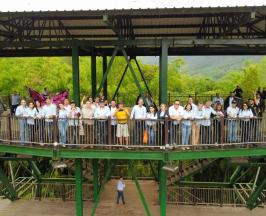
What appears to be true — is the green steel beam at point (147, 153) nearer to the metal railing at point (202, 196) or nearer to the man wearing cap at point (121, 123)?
the man wearing cap at point (121, 123)

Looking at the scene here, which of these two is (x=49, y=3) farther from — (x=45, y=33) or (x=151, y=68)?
(x=151, y=68)

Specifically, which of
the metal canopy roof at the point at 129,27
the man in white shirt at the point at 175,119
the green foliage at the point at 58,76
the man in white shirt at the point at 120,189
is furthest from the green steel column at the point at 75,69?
the green foliage at the point at 58,76

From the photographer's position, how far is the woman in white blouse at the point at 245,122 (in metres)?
14.7

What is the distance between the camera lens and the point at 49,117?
1475 cm

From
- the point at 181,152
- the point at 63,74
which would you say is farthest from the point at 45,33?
the point at 63,74

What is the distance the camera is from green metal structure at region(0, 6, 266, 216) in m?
14.4

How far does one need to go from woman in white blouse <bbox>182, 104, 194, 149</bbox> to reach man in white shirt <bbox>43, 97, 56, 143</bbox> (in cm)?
485

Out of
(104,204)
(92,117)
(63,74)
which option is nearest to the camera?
(92,117)

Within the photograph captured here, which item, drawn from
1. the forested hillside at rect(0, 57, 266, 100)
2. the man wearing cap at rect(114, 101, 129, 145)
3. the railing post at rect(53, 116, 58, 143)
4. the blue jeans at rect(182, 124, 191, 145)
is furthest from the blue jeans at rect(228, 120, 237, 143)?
the forested hillside at rect(0, 57, 266, 100)

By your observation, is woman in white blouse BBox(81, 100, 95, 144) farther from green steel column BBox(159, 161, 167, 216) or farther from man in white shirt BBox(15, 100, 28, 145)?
green steel column BBox(159, 161, 167, 216)

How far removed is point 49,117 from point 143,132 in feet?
11.7

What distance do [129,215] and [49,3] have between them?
10553mm

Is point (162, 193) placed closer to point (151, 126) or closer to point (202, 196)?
point (151, 126)

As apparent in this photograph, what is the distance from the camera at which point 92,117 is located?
14.9m
